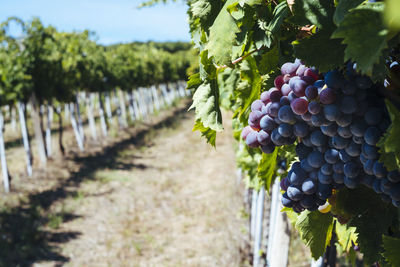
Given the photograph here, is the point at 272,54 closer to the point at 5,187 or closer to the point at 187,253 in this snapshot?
the point at 187,253

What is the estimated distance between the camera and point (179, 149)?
47.4 ft

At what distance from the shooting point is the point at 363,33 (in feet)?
2.00

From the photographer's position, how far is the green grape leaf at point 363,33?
0.60 metres

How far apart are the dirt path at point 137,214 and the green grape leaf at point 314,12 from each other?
403 cm

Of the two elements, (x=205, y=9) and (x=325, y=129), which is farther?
(x=205, y=9)

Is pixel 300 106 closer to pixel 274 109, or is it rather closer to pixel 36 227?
pixel 274 109

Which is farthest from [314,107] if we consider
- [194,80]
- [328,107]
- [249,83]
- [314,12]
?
[249,83]

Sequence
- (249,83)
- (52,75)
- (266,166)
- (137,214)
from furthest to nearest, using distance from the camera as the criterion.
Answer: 1. (52,75)
2. (137,214)
3. (249,83)
4. (266,166)

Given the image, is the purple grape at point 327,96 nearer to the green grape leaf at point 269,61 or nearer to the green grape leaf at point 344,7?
the green grape leaf at point 344,7

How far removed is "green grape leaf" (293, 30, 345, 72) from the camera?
2.66 ft

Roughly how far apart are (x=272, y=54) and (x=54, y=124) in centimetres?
2166

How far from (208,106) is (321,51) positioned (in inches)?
17.2

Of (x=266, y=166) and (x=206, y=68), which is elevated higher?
(x=206, y=68)

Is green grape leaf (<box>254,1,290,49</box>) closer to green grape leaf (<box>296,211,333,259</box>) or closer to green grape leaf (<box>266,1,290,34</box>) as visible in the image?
green grape leaf (<box>266,1,290,34</box>)
